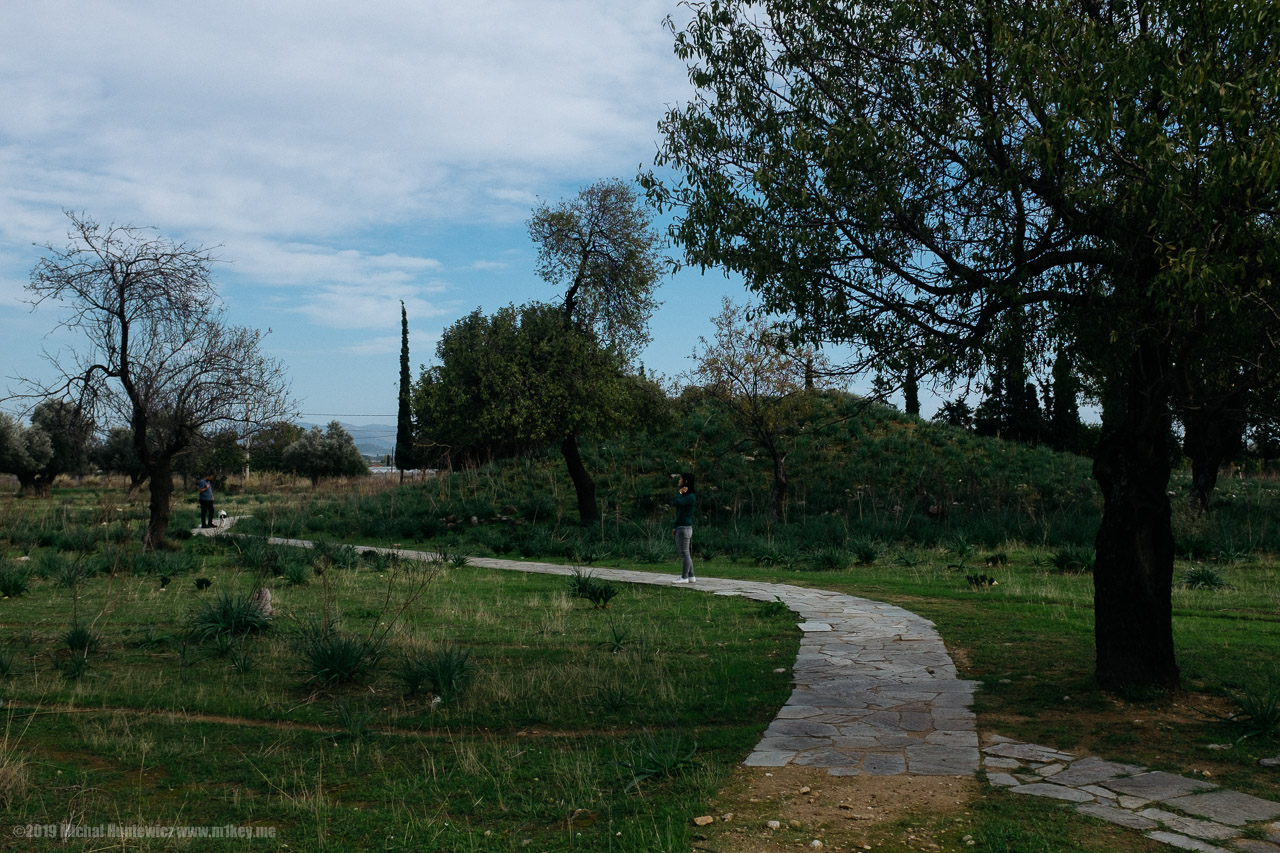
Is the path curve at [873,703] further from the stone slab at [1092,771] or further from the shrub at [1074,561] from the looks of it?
→ the shrub at [1074,561]

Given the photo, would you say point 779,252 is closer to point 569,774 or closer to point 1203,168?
point 1203,168

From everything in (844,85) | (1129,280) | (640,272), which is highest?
(640,272)

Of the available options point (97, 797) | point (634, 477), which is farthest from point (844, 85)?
point (634, 477)

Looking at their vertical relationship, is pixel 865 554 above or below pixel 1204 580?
below

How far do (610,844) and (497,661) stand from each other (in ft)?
14.2

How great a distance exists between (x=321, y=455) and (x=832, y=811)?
5360 centimetres

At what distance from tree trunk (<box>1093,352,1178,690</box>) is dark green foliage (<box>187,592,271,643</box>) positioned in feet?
26.2

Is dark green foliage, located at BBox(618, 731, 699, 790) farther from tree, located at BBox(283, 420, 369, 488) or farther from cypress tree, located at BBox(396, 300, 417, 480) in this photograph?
tree, located at BBox(283, 420, 369, 488)

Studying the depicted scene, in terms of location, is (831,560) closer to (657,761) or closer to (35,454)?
(657,761)

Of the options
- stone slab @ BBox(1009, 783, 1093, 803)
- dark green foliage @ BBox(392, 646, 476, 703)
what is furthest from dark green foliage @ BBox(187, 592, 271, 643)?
stone slab @ BBox(1009, 783, 1093, 803)

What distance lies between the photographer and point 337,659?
717 cm

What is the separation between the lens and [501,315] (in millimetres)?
23953

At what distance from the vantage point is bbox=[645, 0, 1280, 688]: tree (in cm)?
525

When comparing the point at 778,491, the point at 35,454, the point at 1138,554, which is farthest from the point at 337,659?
the point at 35,454
